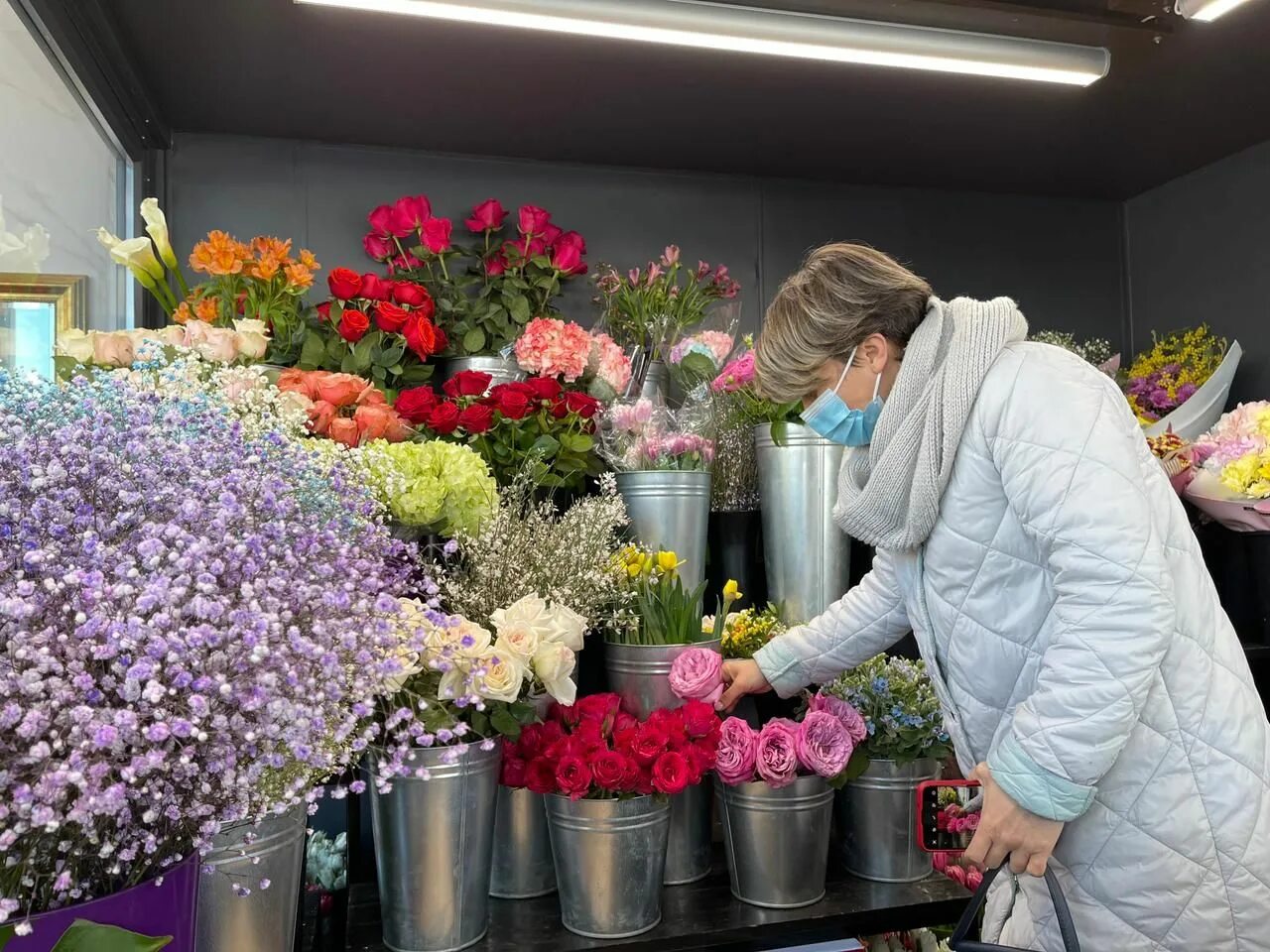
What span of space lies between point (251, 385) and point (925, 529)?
3.47 ft

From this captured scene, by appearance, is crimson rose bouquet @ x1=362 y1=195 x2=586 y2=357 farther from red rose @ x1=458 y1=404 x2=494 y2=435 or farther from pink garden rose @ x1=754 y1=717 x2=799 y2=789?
pink garden rose @ x1=754 y1=717 x2=799 y2=789

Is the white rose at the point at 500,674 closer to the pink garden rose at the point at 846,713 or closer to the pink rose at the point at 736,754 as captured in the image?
the pink rose at the point at 736,754

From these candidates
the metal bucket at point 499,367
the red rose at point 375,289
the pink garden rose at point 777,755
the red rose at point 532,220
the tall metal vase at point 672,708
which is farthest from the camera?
the red rose at point 532,220

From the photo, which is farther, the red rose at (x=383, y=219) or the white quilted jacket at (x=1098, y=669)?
the red rose at (x=383, y=219)

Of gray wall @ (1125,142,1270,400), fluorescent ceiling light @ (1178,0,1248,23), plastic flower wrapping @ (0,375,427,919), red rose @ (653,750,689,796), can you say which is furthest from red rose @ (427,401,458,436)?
gray wall @ (1125,142,1270,400)

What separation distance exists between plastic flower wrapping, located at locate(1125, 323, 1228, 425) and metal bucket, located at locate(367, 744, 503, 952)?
252cm

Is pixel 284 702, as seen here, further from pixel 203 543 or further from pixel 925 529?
pixel 925 529

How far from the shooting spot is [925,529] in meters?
1.52

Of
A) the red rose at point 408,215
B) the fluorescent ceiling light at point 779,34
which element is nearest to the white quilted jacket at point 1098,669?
the fluorescent ceiling light at point 779,34

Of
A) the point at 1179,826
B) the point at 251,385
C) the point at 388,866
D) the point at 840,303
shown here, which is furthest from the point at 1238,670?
the point at 251,385

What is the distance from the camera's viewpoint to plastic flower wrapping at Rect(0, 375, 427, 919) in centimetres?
64

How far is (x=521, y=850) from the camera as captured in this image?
1.68 m

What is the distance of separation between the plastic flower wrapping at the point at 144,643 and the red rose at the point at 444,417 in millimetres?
958

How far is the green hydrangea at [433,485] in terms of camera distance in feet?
5.04
